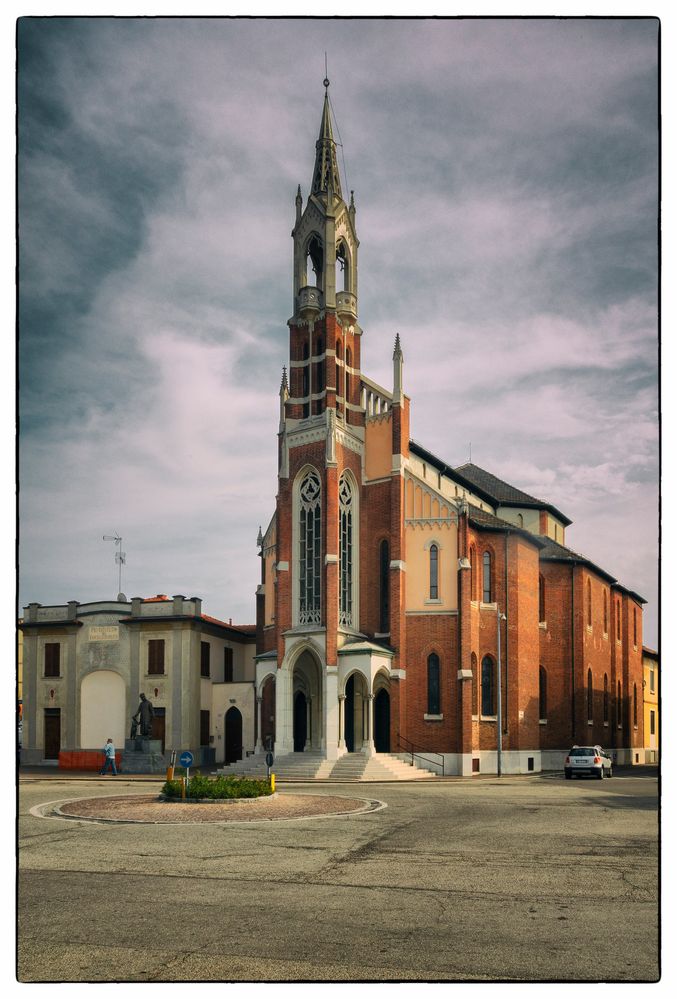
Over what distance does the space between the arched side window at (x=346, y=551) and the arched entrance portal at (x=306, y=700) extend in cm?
262

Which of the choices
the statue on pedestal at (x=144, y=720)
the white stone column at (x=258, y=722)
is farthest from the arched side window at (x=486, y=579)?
the statue on pedestal at (x=144, y=720)

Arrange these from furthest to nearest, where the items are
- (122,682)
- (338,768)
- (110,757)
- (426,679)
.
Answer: (122,682)
(426,679)
(110,757)
(338,768)

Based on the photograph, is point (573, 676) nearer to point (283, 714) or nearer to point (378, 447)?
point (378, 447)

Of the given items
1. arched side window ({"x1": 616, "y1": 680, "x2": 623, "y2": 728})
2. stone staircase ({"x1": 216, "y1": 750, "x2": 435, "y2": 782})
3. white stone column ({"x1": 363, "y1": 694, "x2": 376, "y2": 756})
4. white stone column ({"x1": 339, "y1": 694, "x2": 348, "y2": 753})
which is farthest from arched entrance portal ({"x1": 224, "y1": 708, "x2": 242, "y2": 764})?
arched side window ({"x1": 616, "y1": 680, "x2": 623, "y2": 728})

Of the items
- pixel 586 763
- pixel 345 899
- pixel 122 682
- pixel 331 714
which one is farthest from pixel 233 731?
pixel 345 899

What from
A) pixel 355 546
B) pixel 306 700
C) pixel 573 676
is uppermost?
pixel 355 546

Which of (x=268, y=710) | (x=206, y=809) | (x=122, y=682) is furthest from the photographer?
(x=122, y=682)

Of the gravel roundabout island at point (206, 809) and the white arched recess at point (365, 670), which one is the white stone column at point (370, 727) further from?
the gravel roundabout island at point (206, 809)

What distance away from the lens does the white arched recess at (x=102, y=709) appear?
174ft

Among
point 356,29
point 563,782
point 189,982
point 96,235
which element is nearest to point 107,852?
point 189,982

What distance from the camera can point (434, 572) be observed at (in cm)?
4712

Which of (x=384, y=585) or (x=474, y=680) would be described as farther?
Result: (x=384, y=585)

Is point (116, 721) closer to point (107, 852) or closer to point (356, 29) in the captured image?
point (107, 852)

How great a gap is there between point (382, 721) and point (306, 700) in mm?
4328
